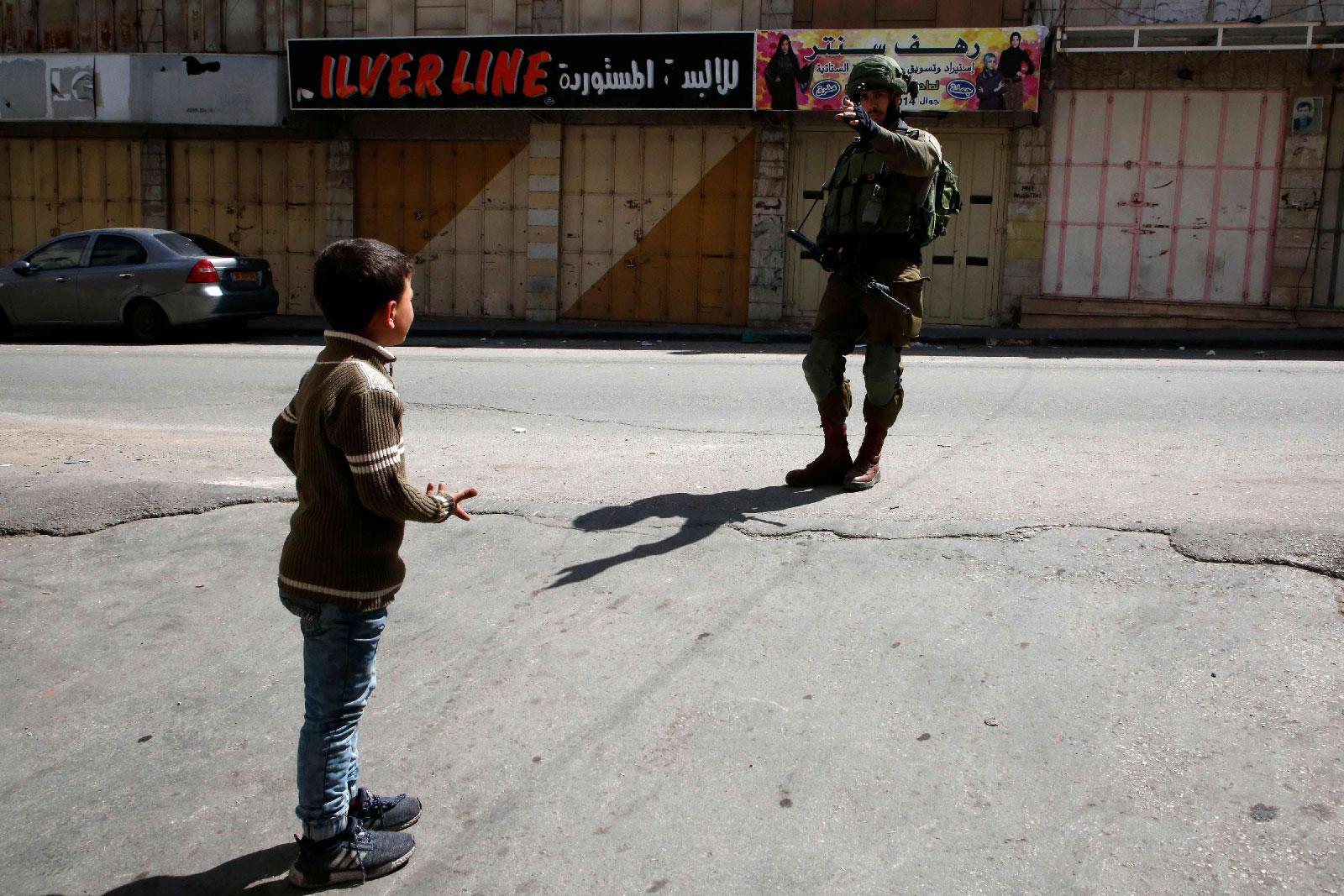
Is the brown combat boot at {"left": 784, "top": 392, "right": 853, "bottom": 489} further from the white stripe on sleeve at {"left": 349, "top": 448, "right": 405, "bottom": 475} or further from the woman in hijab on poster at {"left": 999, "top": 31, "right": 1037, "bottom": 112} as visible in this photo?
the woman in hijab on poster at {"left": 999, "top": 31, "right": 1037, "bottom": 112}

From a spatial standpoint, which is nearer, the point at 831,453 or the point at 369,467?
the point at 369,467

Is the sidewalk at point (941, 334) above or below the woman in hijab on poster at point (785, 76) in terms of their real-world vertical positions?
below

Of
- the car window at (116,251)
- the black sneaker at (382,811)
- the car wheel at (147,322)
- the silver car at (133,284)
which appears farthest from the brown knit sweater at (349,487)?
the car window at (116,251)

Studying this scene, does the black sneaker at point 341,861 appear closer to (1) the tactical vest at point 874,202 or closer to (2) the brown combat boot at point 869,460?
(2) the brown combat boot at point 869,460

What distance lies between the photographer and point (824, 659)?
360 centimetres

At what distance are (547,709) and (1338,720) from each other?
6.63ft

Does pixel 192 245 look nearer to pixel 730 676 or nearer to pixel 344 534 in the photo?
pixel 730 676

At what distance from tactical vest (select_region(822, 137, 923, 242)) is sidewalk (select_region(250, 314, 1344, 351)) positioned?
956 centimetres

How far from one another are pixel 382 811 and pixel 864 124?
3089mm

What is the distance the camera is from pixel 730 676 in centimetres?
351

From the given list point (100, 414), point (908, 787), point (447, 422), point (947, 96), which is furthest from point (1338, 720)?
point (947, 96)

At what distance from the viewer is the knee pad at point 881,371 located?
5340 mm

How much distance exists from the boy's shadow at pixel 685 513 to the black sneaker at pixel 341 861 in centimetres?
169

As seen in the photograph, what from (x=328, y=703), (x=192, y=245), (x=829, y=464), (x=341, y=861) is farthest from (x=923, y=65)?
(x=341, y=861)
